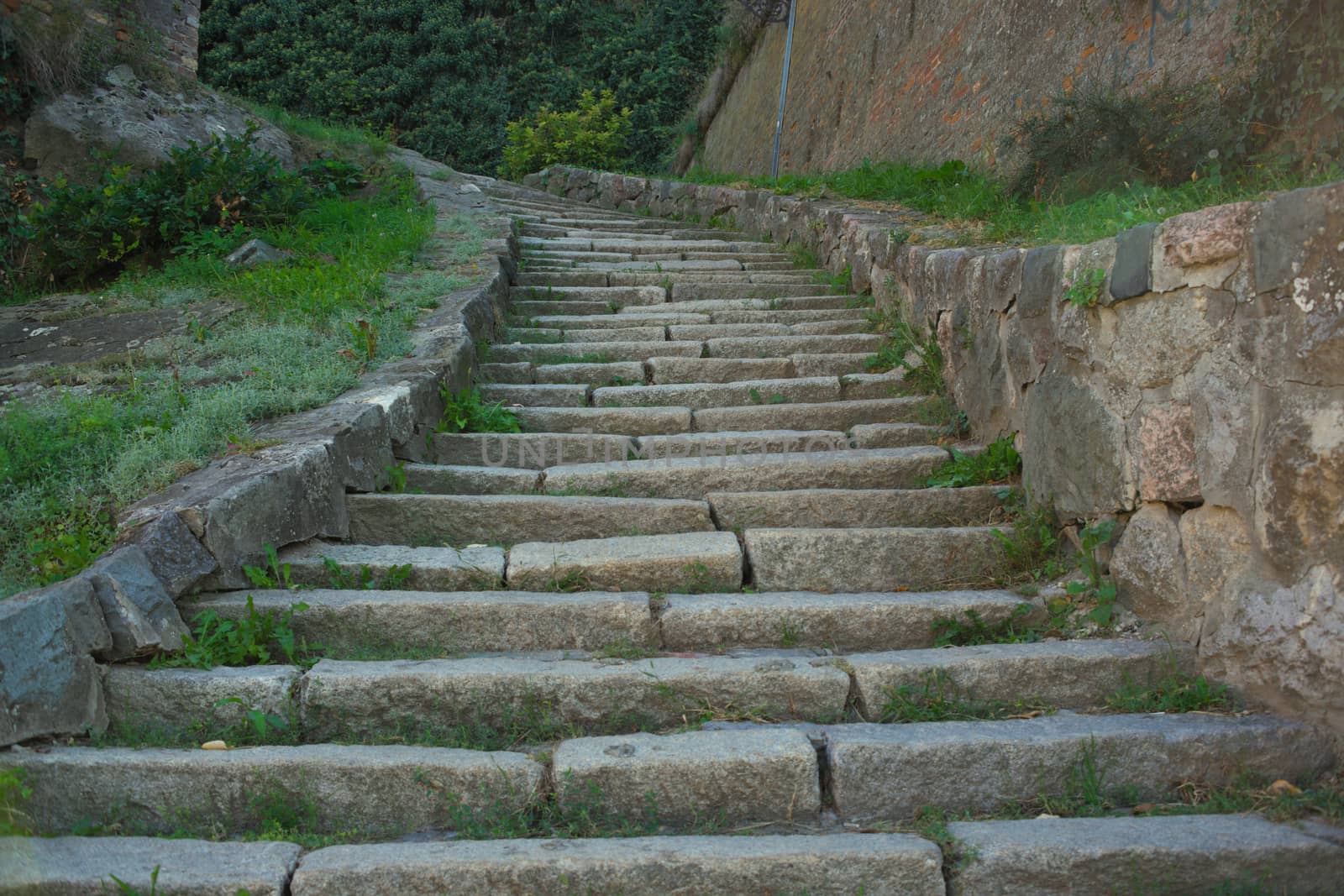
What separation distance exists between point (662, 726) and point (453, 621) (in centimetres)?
76

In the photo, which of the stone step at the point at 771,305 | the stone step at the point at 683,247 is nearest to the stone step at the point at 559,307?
the stone step at the point at 771,305

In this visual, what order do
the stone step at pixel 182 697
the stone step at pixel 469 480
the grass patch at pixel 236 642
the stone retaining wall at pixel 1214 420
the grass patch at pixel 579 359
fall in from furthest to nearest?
the grass patch at pixel 579 359 < the stone step at pixel 469 480 < the grass patch at pixel 236 642 < the stone step at pixel 182 697 < the stone retaining wall at pixel 1214 420

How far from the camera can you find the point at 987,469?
12.8ft

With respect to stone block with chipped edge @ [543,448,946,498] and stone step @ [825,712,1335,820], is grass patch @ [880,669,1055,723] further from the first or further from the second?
stone block with chipped edge @ [543,448,946,498]

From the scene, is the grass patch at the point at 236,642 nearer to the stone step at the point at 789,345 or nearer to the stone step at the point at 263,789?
the stone step at the point at 263,789

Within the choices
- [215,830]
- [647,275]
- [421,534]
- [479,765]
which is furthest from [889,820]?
[647,275]

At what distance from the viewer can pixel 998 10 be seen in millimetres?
7176

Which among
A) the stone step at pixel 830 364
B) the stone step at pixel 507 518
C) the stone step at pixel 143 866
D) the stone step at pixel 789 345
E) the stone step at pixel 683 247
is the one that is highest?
the stone step at pixel 683 247

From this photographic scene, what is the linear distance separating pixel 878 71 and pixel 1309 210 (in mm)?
7968

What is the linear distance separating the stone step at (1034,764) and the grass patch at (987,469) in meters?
1.50

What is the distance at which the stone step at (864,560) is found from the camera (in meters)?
3.42

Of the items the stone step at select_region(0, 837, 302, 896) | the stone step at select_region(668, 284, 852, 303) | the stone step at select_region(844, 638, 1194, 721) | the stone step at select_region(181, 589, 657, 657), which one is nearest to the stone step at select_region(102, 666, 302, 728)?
the stone step at select_region(181, 589, 657, 657)

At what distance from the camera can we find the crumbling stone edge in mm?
2449

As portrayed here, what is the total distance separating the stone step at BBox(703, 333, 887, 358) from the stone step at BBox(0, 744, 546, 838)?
3.54m
